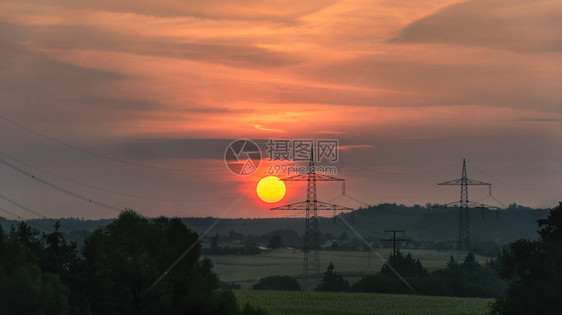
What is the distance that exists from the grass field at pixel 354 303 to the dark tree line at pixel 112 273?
2258 centimetres

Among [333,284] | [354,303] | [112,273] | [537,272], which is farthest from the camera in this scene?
[333,284]

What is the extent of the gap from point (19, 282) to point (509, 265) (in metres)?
54.4

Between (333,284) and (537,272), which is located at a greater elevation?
(537,272)

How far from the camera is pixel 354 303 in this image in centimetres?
13538

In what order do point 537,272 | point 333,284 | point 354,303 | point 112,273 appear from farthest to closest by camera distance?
point 333,284 → point 354,303 → point 112,273 → point 537,272

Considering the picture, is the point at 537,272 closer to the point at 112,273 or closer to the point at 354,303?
the point at 112,273

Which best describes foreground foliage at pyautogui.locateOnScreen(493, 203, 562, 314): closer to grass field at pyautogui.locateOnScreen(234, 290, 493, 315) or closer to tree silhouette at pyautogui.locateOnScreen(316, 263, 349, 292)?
grass field at pyautogui.locateOnScreen(234, 290, 493, 315)

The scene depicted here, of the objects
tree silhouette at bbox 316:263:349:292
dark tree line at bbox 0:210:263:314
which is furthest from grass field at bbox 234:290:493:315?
tree silhouette at bbox 316:263:349:292

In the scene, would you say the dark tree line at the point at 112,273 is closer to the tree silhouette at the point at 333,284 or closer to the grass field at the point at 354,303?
the grass field at the point at 354,303

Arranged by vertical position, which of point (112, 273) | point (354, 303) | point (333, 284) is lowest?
point (354, 303)

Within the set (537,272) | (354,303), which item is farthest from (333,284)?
(537,272)

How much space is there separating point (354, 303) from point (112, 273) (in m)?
57.7

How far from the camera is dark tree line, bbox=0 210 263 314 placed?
242 ft

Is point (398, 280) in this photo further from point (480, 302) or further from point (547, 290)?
point (547, 290)
